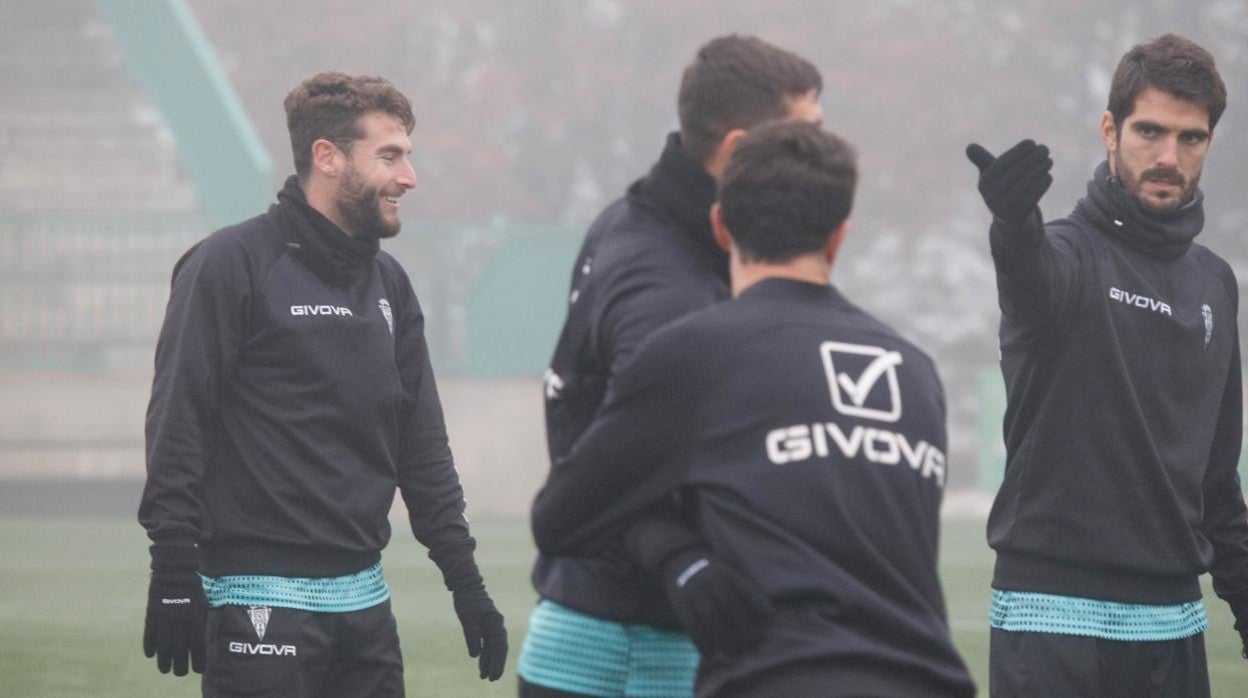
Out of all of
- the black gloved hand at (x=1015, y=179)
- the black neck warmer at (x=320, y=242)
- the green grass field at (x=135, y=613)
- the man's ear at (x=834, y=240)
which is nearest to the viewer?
the man's ear at (x=834, y=240)

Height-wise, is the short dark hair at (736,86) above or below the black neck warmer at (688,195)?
above

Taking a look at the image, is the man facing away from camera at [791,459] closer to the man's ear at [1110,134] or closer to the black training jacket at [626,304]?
the black training jacket at [626,304]

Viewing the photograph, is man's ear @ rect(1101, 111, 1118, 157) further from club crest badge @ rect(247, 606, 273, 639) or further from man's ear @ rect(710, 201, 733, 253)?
club crest badge @ rect(247, 606, 273, 639)

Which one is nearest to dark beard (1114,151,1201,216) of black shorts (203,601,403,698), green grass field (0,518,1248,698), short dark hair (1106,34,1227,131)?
short dark hair (1106,34,1227,131)

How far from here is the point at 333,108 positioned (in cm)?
574

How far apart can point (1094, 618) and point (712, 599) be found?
1.94 m

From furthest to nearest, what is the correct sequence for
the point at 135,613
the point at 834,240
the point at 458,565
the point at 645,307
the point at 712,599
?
the point at 135,613 < the point at 458,565 < the point at 645,307 < the point at 834,240 < the point at 712,599

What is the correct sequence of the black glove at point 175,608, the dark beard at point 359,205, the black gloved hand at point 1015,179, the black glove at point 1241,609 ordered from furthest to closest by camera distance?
the dark beard at point 359,205 → the black glove at point 1241,609 → the black glove at point 175,608 → the black gloved hand at point 1015,179

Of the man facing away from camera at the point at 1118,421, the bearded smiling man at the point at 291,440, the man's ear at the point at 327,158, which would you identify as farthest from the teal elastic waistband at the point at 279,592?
the man facing away from camera at the point at 1118,421

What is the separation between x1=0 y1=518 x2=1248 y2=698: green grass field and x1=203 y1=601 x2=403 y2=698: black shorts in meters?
3.92

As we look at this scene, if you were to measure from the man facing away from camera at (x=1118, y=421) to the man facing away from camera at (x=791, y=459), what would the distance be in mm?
1441

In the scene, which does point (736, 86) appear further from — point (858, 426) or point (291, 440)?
point (291, 440)

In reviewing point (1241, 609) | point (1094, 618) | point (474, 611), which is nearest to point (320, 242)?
point (474, 611)

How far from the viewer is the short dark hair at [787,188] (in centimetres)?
351
